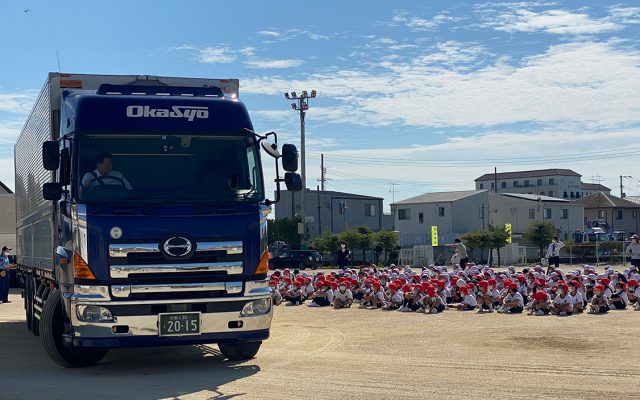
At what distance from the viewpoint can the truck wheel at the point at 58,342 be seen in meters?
10.8

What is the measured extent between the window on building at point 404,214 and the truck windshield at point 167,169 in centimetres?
6212

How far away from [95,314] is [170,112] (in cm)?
256

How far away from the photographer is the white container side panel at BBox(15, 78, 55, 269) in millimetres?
12336

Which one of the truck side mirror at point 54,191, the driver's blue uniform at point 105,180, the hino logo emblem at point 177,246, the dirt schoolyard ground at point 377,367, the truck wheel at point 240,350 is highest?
the driver's blue uniform at point 105,180

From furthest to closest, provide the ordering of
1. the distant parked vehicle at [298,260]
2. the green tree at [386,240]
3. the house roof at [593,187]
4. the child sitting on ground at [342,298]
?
the house roof at [593,187] → the green tree at [386,240] → the distant parked vehicle at [298,260] → the child sitting on ground at [342,298]

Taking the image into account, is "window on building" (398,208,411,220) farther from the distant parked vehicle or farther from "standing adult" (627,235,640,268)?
"standing adult" (627,235,640,268)

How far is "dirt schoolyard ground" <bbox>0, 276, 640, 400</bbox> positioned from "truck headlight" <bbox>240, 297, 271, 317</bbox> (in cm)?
72

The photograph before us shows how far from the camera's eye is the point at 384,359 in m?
11.6

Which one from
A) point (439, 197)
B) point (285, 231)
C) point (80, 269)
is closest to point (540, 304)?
point (80, 269)

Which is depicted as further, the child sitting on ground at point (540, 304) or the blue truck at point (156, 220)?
the child sitting on ground at point (540, 304)

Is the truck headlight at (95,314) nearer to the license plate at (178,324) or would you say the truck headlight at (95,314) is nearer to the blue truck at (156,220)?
the blue truck at (156,220)

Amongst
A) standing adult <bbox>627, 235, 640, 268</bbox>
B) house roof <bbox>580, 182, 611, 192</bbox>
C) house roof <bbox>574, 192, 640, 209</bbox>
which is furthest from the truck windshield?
house roof <bbox>580, 182, 611, 192</bbox>

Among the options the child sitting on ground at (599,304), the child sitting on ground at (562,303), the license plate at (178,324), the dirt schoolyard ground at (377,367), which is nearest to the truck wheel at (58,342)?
the dirt schoolyard ground at (377,367)

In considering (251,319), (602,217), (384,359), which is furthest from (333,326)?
(602,217)
